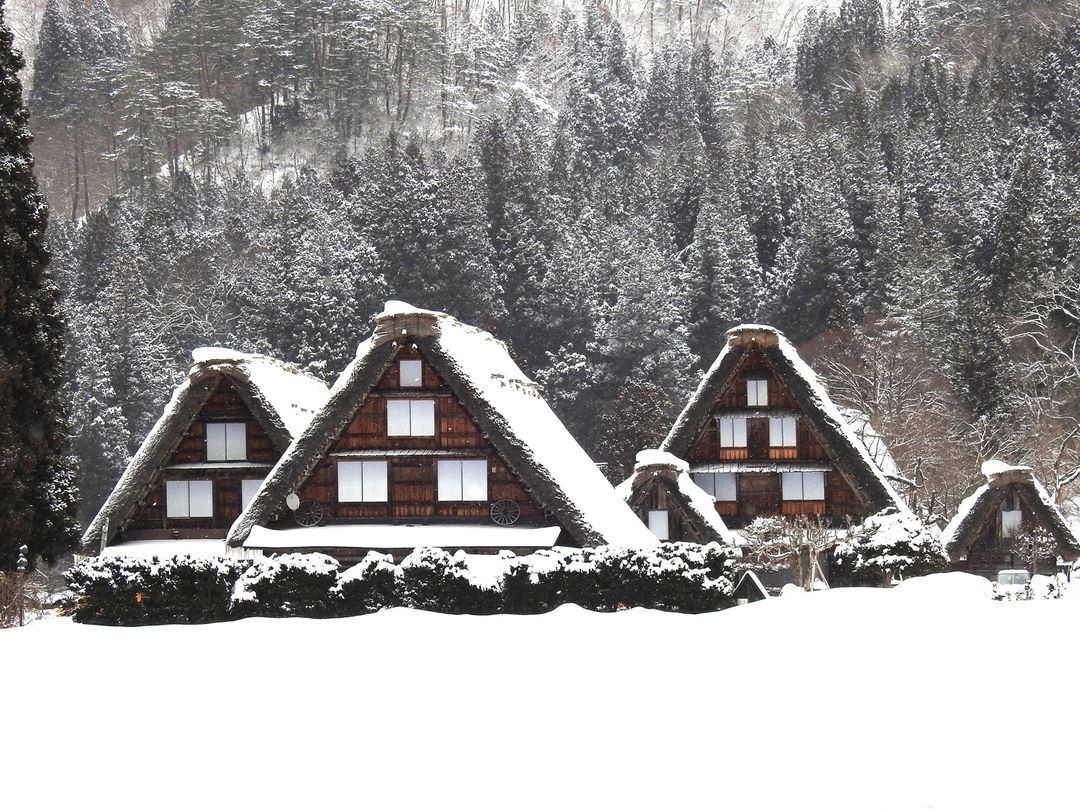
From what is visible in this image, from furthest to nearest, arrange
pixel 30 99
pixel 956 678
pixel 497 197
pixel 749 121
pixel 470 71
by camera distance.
Answer: pixel 470 71 < pixel 30 99 < pixel 749 121 < pixel 497 197 < pixel 956 678

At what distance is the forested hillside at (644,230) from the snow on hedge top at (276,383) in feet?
81.0

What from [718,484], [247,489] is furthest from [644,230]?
[247,489]

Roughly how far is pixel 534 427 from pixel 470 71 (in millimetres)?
112331

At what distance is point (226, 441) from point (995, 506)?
22789 millimetres

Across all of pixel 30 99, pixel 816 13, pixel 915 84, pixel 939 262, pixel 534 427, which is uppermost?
pixel 816 13

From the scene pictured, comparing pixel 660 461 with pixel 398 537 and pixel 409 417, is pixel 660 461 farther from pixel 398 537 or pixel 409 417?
pixel 398 537

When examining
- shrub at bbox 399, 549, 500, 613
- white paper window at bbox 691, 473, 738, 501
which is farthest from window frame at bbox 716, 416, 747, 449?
shrub at bbox 399, 549, 500, 613

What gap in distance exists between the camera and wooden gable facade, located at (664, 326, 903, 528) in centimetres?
3150

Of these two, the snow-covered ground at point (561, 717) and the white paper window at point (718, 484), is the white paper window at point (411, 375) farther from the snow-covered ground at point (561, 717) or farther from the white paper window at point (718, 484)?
the snow-covered ground at point (561, 717)

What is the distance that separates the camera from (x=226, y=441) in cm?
2838

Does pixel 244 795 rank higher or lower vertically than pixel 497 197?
lower

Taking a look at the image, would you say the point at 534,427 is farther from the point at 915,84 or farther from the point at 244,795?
the point at 915,84

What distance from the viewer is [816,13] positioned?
471 feet

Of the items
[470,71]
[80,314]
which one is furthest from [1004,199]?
[470,71]
